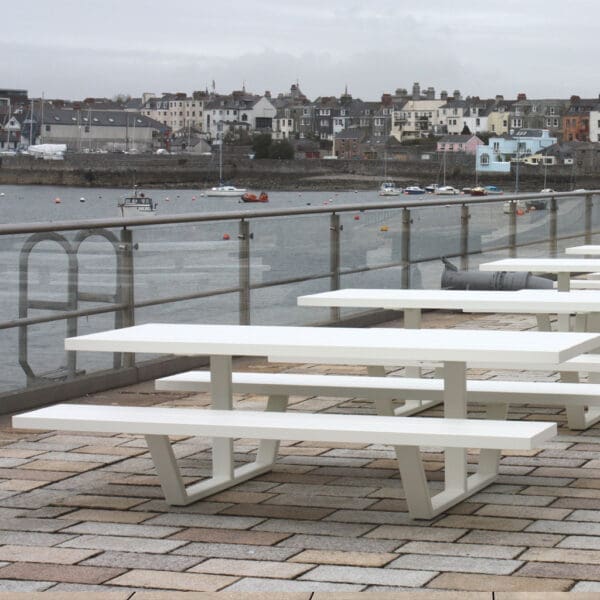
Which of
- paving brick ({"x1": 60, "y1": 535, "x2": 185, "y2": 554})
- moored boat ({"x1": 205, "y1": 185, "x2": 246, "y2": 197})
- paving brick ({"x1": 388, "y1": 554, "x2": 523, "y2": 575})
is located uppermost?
paving brick ({"x1": 388, "y1": 554, "x2": 523, "y2": 575})

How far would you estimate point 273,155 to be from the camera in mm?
151500

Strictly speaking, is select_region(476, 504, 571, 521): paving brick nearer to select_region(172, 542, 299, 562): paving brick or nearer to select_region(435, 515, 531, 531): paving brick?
select_region(435, 515, 531, 531): paving brick

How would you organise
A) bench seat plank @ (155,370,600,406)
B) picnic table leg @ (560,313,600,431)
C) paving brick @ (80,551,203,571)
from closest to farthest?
paving brick @ (80,551,203,571)
bench seat plank @ (155,370,600,406)
picnic table leg @ (560,313,600,431)

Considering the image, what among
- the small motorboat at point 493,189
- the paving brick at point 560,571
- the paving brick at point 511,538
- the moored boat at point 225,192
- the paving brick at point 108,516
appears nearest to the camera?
the paving brick at point 560,571

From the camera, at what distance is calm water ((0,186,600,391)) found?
7.27m

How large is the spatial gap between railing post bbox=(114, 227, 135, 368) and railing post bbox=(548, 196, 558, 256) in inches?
259

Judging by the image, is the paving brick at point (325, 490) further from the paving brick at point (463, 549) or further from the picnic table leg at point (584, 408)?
the picnic table leg at point (584, 408)

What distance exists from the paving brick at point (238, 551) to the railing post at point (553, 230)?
982 cm

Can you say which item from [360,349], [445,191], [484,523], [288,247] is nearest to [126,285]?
[288,247]

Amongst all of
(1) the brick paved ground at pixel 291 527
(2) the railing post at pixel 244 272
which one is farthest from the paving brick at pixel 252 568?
(2) the railing post at pixel 244 272

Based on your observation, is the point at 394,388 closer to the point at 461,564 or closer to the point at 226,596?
the point at 461,564

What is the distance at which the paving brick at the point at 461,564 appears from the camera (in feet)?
13.3

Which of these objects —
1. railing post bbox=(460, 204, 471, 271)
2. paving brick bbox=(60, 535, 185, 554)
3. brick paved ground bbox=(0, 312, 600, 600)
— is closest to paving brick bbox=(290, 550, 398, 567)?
brick paved ground bbox=(0, 312, 600, 600)

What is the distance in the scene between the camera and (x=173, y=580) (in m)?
3.99
